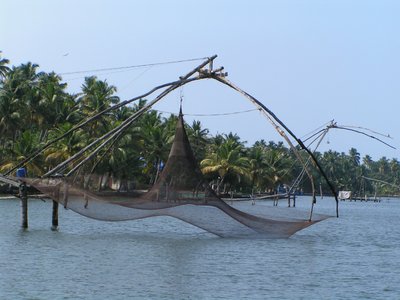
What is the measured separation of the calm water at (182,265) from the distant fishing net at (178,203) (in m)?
0.82

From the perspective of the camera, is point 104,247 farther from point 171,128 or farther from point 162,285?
point 171,128

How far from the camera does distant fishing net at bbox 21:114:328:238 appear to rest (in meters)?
20.0

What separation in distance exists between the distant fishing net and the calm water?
2.71 ft

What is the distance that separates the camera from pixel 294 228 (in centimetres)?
2134

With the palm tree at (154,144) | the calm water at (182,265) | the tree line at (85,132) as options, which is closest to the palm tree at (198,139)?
the tree line at (85,132)

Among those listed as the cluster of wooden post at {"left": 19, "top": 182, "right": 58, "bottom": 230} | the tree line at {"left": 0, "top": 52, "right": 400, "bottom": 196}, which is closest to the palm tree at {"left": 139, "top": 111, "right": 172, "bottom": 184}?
the tree line at {"left": 0, "top": 52, "right": 400, "bottom": 196}

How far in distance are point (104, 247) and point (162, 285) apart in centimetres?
609

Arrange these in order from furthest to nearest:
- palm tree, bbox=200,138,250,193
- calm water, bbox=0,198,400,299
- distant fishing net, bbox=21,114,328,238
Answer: palm tree, bbox=200,138,250,193, distant fishing net, bbox=21,114,328,238, calm water, bbox=0,198,400,299

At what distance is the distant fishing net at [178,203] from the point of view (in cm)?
1997

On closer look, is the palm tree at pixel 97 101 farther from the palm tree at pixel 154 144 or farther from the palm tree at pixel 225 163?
the palm tree at pixel 225 163

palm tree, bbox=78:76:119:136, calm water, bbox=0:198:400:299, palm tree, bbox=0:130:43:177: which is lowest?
calm water, bbox=0:198:400:299

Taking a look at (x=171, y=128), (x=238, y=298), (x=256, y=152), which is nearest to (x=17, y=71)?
(x=171, y=128)

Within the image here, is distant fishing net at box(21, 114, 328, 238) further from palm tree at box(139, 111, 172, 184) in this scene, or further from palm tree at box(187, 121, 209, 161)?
palm tree at box(187, 121, 209, 161)

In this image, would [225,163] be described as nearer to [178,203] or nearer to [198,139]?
[198,139]
